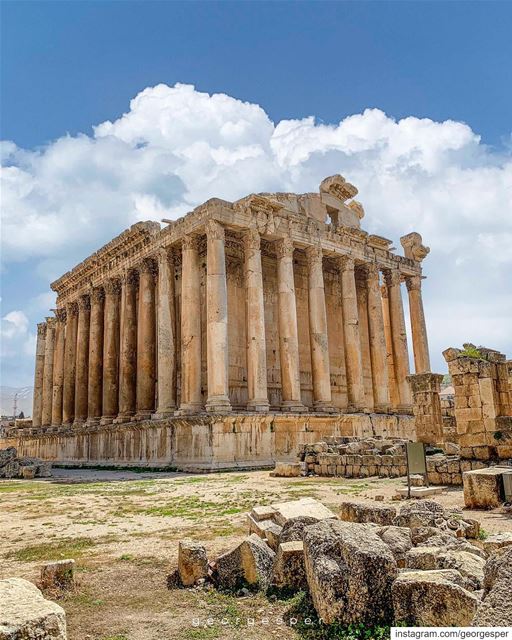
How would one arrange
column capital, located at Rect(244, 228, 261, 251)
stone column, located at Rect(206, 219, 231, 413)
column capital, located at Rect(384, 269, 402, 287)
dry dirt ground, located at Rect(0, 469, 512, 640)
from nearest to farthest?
1. dry dirt ground, located at Rect(0, 469, 512, 640)
2. stone column, located at Rect(206, 219, 231, 413)
3. column capital, located at Rect(244, 228, 261, 251)
4. column capital, located at Rect(384, 269, 402, 287)

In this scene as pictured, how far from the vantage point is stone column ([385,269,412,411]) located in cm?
3157

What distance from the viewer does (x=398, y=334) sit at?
106 ft

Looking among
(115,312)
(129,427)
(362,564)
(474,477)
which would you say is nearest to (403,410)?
(129,427)

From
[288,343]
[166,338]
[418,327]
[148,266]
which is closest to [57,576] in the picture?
[288,343]

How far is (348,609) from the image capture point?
4.25 m

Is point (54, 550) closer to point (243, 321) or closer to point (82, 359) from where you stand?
point (243, 321)

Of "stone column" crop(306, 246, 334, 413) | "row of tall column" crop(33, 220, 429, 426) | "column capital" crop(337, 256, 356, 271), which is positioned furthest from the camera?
"column capital" crop(337, 256, 356, 271)

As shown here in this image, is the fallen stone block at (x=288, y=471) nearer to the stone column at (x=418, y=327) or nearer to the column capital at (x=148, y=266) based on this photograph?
the column capital at (x=148, y=266)

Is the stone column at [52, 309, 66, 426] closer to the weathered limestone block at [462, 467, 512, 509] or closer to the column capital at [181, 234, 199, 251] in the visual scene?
the column capital at [181, 234, 199, 251]

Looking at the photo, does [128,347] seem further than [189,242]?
Yes

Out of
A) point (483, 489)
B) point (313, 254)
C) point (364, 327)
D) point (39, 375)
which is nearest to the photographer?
point (483, 489)

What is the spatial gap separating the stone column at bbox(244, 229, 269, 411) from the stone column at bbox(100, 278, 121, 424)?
10.1m

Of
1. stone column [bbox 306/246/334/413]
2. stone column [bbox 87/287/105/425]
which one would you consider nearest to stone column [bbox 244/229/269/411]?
stone column [bbox 306/246/334/413]

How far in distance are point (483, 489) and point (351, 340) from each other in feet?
64.7
